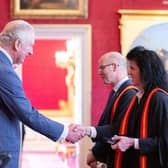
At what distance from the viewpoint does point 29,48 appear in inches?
102

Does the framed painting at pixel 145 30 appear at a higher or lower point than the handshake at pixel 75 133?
higher

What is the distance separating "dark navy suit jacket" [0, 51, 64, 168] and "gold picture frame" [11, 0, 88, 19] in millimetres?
2470

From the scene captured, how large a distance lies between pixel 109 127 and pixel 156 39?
205cm

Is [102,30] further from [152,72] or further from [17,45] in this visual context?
[17,45]

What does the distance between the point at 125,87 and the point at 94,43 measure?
5.80 feet

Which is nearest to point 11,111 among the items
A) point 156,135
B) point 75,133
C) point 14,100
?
point 14,100

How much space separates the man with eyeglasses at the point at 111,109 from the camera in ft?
10.4

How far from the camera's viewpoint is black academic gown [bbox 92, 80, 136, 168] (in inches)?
124

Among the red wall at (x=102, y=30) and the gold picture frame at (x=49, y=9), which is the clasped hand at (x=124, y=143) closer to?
the red wall at (x=102, y=30)

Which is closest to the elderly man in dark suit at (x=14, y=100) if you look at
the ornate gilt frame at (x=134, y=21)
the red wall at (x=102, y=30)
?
the red wall at (x=102, y=30)

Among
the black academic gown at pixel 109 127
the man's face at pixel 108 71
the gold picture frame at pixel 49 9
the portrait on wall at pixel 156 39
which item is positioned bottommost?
the black academic gown at pixel 109 127

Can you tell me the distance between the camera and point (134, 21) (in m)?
4.98

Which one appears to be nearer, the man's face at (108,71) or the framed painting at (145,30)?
the man's face at (108,71)

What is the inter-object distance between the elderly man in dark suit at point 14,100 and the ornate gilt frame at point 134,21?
2.49 metres
